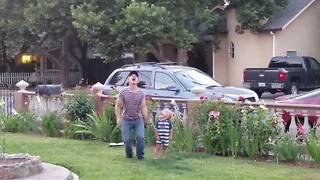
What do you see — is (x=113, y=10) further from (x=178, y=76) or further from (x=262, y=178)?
(x=262, y=178)

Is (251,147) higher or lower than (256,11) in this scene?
lower

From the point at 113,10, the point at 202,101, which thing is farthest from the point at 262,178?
the point at 113,10

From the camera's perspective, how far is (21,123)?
16016mm

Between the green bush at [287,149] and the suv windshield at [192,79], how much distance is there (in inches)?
195

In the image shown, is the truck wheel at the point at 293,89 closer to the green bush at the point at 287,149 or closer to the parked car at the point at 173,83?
the parked car at the point at 173,83

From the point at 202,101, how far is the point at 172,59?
25.6 metres

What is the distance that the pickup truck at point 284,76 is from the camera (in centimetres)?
2786

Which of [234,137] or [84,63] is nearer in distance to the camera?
[234,137]

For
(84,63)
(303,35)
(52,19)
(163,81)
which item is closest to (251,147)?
(163,81)

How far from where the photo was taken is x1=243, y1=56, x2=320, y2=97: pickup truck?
2786cm

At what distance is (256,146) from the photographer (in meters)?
11.3

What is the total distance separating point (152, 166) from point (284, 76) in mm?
18291

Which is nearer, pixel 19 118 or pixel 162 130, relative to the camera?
pixel 162 130

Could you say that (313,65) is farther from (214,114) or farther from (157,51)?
(214,114)
